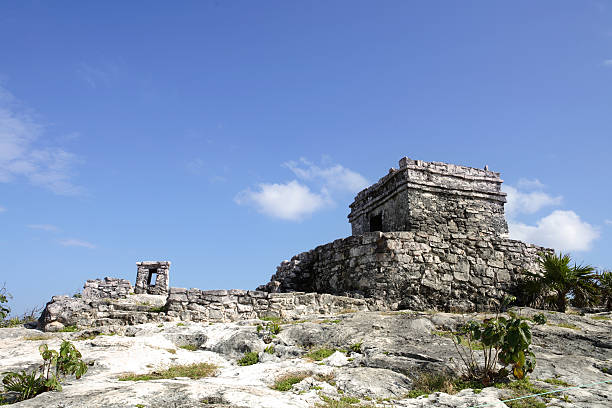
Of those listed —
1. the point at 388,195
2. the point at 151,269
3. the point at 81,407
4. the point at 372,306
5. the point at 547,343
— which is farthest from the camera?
the point at 151,269

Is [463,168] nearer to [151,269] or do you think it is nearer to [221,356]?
[221,356]

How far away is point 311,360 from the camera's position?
772 cm

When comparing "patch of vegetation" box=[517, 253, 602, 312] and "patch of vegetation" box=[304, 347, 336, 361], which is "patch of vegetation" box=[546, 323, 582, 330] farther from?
"patch of vegetation" box=[304, 347, 336, 361]

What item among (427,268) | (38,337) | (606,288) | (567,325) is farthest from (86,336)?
(606,288)

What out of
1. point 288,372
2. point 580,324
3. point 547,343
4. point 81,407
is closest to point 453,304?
point 580,324

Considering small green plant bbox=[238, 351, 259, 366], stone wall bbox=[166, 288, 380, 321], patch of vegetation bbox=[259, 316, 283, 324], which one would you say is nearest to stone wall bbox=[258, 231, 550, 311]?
Result: stone wall bbox=[166, 288, 380, 321]

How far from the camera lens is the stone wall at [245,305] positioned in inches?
432

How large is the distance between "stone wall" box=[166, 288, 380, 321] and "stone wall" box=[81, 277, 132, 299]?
7.76m

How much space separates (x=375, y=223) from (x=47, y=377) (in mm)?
12285

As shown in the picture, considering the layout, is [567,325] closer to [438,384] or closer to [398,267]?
[398,267]

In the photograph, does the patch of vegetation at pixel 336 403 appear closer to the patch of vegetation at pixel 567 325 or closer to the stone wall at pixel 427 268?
the patch of vegetation at pixel 567 325

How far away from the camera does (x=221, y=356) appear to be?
8.52 metres

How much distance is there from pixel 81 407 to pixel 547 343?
7.76 meters

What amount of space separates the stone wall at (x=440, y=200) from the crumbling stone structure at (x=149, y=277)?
29.6 ft
